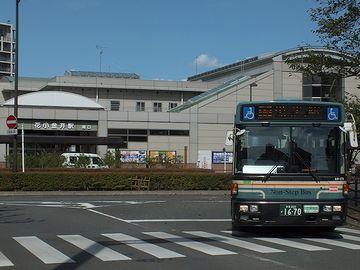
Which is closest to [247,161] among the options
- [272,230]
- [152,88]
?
[272,230]

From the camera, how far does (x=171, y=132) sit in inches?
2250

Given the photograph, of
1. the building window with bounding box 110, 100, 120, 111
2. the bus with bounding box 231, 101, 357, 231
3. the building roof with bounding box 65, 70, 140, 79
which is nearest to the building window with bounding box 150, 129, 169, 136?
the building window with bounding box 110, 100, 120, 111

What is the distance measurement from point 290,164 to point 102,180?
63.8ft

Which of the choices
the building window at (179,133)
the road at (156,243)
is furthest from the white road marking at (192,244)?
the building window at (179,133)

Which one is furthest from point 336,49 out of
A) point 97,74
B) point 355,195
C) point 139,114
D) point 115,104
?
point 97,74

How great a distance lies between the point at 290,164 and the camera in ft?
38.8

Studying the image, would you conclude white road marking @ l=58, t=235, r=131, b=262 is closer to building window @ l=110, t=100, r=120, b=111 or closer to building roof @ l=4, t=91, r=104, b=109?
building roof @ l=4, t=91, r=104, b=109

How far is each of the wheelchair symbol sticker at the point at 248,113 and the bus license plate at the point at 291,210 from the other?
6.69ft

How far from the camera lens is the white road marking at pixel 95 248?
9.53m

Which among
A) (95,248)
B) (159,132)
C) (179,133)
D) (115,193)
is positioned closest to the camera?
(95,248)

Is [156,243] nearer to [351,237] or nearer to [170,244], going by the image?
[170,244]

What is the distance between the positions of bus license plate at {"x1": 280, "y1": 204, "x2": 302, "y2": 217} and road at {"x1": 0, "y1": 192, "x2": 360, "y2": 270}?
592mm

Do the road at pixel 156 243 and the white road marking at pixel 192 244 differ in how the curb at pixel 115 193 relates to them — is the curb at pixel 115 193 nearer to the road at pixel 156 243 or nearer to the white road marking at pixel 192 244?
the road at pixel 156 243

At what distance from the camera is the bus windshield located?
466 inches
